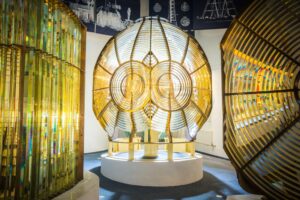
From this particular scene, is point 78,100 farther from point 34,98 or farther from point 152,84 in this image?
point 152,84

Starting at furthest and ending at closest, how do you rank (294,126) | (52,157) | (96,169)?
(96,169) → (52,157) → (294,126)

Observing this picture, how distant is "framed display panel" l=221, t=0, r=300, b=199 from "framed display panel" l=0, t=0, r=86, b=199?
1.17 meters

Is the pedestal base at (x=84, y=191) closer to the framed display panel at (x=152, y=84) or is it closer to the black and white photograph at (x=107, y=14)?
the framed display panel at (x=152, y=84)

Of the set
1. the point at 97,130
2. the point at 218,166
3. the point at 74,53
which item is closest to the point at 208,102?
the point at 218,166

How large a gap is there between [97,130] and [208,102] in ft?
13.3

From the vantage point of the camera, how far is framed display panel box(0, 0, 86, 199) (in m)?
1.44

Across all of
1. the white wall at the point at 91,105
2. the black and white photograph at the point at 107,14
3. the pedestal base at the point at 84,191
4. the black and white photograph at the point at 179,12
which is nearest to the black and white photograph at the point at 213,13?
the black and white photograph at the point at 179,12

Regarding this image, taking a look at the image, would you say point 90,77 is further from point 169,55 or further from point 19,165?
point 19,165

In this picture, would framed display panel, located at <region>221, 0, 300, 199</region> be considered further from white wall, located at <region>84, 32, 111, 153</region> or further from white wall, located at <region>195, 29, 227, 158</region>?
white wall, located at <region>84, 32, 111, 153</region>

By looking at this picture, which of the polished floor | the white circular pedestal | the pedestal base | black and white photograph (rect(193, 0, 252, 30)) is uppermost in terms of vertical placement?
black and white photograph (rect(193, 0, 252, 30))

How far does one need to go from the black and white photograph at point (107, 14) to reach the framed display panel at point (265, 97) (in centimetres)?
575

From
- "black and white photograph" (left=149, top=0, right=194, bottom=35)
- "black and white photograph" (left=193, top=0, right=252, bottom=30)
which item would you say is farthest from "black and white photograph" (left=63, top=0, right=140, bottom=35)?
"black and white photograph" (left=193, top=0, right=252, bottom=30)

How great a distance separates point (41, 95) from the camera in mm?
1599

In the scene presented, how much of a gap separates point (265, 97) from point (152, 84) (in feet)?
8.38
